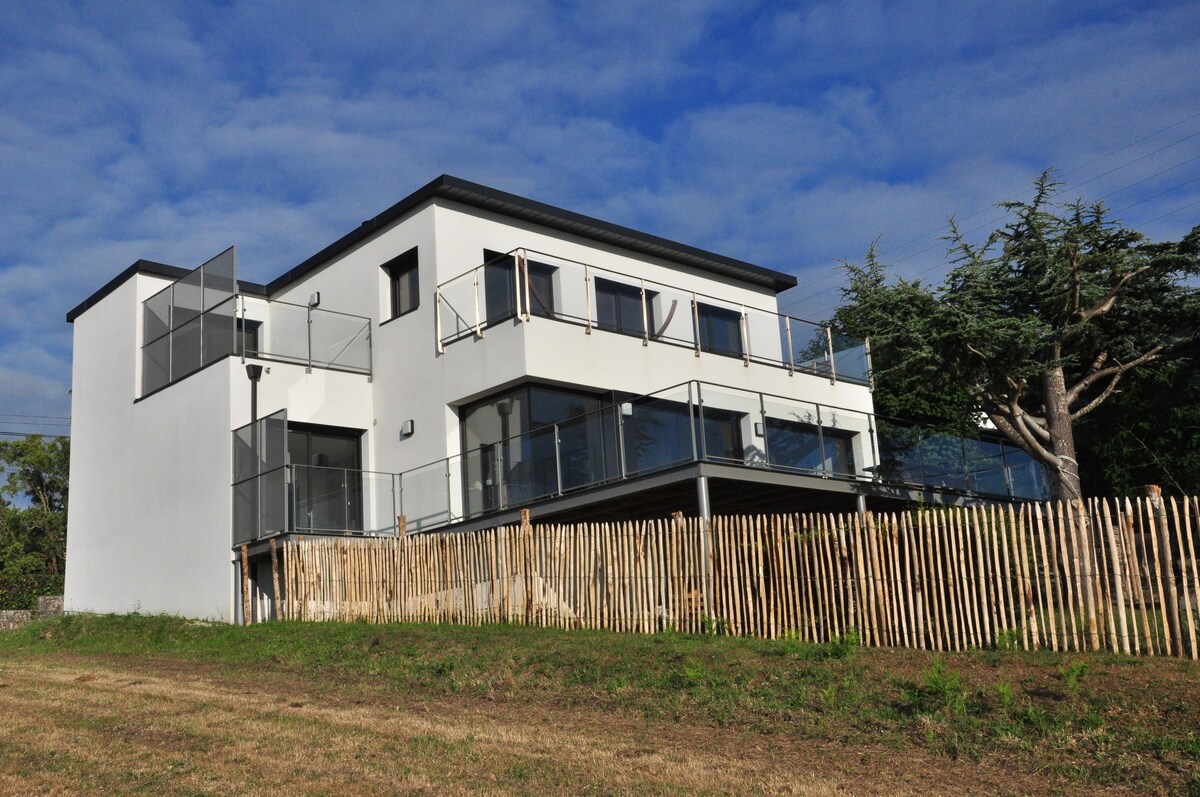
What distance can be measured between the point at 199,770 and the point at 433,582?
859 centimetres

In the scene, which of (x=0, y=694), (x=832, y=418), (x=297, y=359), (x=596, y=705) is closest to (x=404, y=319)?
(x=297, y=359)

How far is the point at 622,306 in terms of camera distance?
2214 cm

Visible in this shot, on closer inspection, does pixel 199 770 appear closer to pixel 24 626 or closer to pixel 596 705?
pixel 596 705

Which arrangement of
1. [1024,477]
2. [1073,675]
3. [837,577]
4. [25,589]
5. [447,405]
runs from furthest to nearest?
1. [25,589]
2. [1024,477]
3. [447,405]
4. [837,577]
5. [1073,675]

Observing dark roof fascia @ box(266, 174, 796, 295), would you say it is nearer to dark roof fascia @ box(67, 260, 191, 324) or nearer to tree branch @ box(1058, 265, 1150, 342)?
dark roof fascia @ box(67, 260, 191, 324)

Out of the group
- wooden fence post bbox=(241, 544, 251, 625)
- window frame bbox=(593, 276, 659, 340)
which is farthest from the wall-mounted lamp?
window frame bbox=(593, 276, 659, 340)

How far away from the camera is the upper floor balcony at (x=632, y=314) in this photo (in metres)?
19.6

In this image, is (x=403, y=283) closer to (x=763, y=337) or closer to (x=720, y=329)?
(x=720, y=329)

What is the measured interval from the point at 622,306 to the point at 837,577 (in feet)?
34.0

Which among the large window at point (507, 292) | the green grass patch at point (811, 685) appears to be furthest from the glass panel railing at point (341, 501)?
the green grass patch at point (811, 685)

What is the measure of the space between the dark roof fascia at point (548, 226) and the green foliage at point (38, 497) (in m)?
15.1

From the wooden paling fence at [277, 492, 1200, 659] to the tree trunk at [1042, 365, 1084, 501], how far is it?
4268 millimetres

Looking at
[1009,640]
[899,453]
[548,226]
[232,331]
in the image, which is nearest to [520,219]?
[548,226]

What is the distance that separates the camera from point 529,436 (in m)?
18.1
